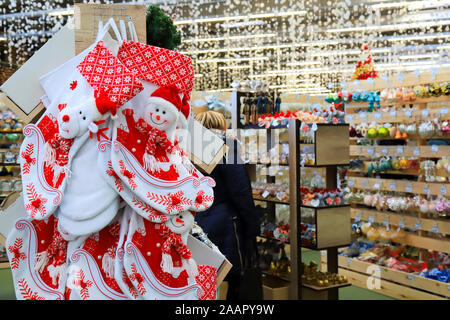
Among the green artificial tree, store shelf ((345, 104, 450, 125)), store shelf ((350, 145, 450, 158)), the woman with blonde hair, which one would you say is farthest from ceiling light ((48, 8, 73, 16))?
the green artificial tree

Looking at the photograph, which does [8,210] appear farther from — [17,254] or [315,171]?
[315,171]

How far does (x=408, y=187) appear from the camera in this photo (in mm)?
5367

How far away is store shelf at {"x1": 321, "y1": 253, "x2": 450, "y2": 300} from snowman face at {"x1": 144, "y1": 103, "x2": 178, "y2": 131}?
3698 millimetres

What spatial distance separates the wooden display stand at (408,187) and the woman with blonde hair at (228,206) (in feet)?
6.97

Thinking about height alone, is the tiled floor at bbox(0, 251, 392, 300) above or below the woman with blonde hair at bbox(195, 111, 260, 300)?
below

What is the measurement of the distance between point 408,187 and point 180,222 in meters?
4.04

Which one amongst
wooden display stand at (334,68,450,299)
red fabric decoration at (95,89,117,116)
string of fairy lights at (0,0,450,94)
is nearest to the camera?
red fabric decoration at (95,89,117,116)

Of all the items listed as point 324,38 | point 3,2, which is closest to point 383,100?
point 3,2

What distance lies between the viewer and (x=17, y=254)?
71.9 inches

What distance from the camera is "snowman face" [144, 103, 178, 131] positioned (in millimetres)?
1787

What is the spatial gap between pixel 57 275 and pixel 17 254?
0.51ft

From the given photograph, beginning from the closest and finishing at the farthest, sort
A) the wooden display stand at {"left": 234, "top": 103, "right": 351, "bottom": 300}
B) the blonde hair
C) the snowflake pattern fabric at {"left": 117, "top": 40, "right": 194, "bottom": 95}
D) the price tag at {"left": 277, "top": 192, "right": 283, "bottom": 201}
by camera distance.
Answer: the snowflake pattern fabric at {"left": 117, "top": 40, "right": 194, "bottom": 95}
the blonde hair
the wooden display stand at {"left": 234, "top": 103, "right": 351, "bottom": 300}
the price tag at {"left": 277, "top": 192, "right": 283, "bottom": 201}

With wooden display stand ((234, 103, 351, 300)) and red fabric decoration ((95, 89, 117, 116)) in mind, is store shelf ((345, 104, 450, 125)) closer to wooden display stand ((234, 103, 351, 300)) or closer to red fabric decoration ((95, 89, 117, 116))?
wooden display stand ((234, 103, 351, 300))
